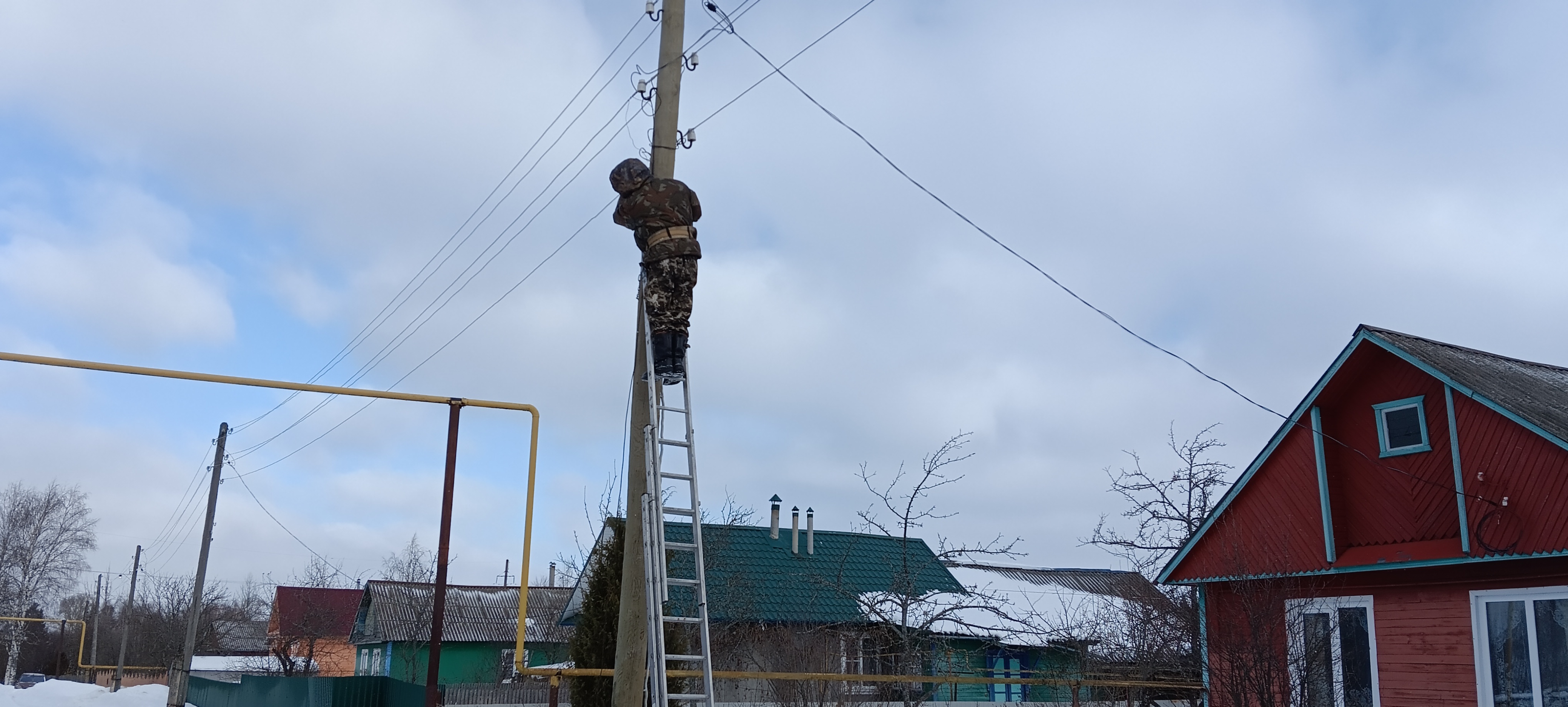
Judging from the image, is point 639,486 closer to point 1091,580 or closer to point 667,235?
Answer: point 667,235

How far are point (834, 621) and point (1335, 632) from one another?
10.6m

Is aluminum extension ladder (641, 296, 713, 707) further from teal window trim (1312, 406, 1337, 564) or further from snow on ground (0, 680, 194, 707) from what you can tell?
snow on ground (0, 680, 194, 707)

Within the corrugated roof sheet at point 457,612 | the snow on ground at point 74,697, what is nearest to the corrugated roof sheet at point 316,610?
the corrugated roof sheet at point 457,612

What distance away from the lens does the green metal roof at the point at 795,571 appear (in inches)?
769

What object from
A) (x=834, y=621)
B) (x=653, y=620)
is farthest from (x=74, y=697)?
(x=653, y=620)

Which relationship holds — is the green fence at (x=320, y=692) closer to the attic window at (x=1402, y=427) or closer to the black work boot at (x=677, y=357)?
the black work boot at (x=677, y=357)

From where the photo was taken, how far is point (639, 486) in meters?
6.95

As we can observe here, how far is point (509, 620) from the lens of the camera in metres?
38.7

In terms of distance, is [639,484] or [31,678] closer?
[639,484]

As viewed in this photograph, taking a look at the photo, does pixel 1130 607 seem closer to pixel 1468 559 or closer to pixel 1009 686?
pixel 1468 559

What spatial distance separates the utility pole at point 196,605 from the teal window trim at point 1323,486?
22.6m

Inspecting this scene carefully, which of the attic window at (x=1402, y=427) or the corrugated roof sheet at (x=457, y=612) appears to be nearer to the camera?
the attic window at (x=1402, y=427)

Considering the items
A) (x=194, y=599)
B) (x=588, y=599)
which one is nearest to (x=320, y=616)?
(x=194, y=599)

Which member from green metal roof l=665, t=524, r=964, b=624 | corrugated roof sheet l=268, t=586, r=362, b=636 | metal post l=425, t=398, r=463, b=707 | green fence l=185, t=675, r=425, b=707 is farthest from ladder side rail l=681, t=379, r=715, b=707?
corrugated roof sheet l=268, t=586, r=362, b=636
